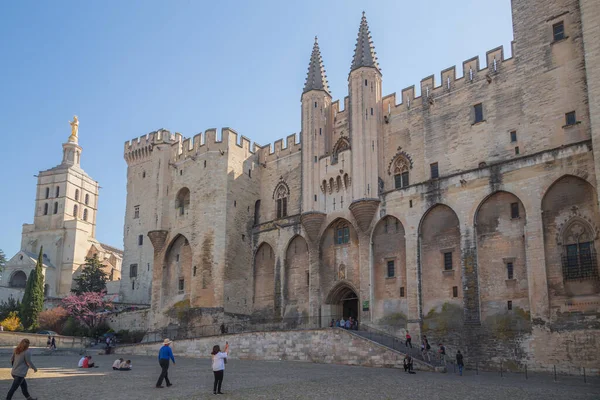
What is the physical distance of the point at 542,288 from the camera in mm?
22594

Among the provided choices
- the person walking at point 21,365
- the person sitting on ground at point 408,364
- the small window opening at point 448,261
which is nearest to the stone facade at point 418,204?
the small window opening at point 448,261

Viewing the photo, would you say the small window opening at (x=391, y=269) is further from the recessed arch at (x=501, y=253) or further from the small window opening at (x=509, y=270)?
the small window opening at (x=509, y=270)

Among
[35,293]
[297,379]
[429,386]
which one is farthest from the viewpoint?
[35,293]

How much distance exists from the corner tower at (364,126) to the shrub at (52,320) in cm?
2542

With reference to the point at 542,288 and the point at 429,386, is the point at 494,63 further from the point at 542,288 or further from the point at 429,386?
the point at 429,386

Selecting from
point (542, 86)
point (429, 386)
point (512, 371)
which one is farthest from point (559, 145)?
point (429, 386)

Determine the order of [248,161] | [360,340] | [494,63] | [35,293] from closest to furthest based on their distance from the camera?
[360,340] < [494,63] < [248,161] < [35,293]

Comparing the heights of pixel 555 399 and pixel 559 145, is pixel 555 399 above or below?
below

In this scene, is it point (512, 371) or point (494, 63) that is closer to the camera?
point (512, 371)

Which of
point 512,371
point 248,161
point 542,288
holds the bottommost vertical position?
point 512,371

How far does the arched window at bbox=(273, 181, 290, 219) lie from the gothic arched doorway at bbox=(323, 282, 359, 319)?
684cm

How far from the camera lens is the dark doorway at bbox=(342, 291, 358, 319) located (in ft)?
104

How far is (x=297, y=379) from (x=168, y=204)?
78.7 feet

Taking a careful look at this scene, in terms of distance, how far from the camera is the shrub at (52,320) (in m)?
41.5
